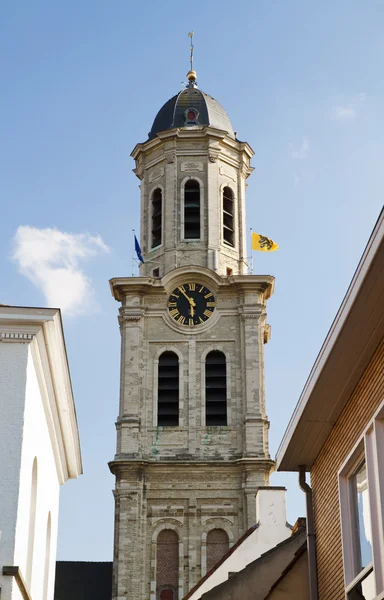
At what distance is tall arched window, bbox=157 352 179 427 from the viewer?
5422 cm

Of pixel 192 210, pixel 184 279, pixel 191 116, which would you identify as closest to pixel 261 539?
pixel 184 279

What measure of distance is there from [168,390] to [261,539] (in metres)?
21.2

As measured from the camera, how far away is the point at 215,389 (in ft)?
180

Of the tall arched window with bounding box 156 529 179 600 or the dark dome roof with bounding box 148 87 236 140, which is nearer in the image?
the tall arched window with bounding box 156 529 179 600

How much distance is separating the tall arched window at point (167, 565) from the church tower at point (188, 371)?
42 mm

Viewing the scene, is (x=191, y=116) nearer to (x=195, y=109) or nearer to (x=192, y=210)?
(x=195, y=109)

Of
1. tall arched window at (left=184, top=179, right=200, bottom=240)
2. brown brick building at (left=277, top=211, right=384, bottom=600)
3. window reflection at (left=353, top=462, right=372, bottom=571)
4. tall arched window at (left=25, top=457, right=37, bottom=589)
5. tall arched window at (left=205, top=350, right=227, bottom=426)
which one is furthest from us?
tall arched window at (left=184, top=179, right=200, bottom=240)

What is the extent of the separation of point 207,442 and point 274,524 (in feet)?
63.8

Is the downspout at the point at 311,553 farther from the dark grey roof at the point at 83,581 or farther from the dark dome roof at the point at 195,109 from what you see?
the dark dome roof at the point at 195,109

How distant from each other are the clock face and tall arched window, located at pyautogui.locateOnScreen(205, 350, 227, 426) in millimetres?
1773

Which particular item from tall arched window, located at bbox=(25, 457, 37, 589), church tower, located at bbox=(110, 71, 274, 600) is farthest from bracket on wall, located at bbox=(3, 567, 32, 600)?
church tower, located at bbox=(110, 71, 274, 600)

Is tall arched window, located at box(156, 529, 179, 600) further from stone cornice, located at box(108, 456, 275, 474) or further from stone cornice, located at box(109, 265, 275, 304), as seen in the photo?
stone cornice, located at box(109, 265, 275, 304)

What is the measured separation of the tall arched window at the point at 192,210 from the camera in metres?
59.9

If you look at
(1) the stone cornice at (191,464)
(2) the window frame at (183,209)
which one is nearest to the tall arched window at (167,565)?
(1) the stone cornice at (191,464)
